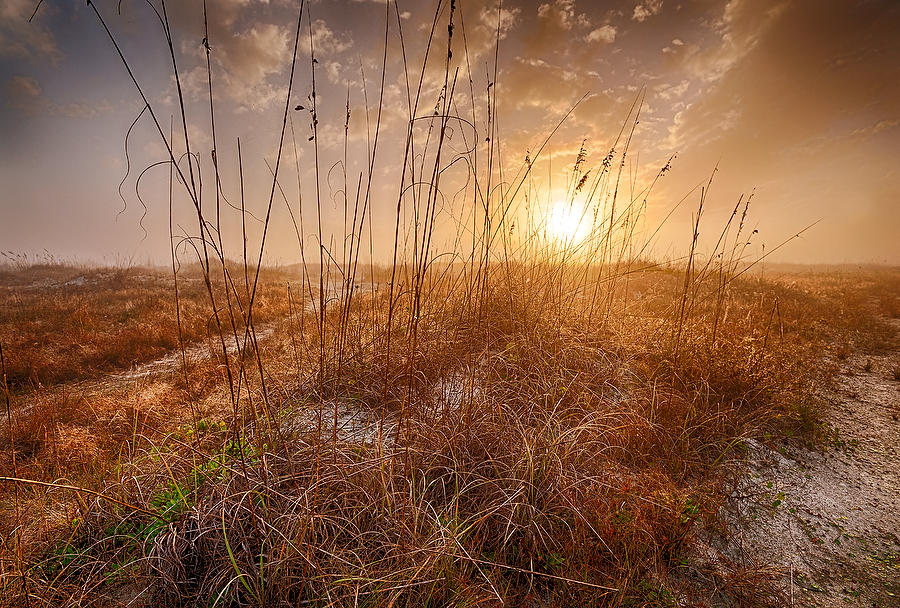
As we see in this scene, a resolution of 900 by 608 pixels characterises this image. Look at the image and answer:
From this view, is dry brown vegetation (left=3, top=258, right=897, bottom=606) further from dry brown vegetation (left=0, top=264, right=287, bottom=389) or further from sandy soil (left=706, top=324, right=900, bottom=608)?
dry brown vegetation (left=0, top=264, right=287, bottom=389)

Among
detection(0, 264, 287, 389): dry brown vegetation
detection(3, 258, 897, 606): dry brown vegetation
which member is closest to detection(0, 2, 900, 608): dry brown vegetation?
detection(3, 258, 897, 606): dry brown vegetation

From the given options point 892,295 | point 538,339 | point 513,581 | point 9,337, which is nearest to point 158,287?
point 9,337

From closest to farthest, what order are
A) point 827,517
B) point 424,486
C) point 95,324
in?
point 424,486 → point 827,517 → point 95,324

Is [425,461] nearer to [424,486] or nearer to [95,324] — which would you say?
[424,486]

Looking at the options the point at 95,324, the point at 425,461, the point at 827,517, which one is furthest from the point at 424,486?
the point at 95,324

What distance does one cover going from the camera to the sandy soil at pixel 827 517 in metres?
1.77

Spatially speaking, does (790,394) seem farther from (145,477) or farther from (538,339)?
(145,477)

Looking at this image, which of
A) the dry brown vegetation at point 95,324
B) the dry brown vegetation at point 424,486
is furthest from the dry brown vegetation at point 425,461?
the dry brown vegetation at point 95,324

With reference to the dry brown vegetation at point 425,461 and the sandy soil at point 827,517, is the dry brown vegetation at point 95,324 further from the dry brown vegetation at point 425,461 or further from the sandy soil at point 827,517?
the sandy soil at point 827,517

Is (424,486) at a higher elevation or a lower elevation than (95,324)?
higher

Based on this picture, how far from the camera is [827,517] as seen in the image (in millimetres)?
2195

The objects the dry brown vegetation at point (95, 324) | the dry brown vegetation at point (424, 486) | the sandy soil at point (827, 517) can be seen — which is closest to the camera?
the dry brown vegetation at point (424, 486)

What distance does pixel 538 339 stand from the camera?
319 centimetres

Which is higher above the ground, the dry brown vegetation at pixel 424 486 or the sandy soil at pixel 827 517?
the dry brown vegetation at pixel 424 486
